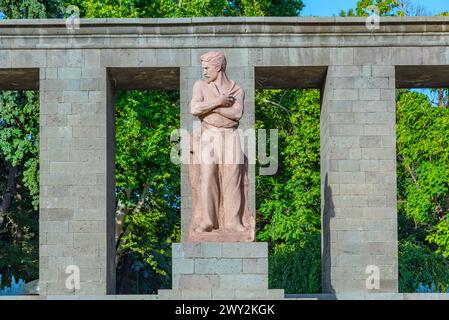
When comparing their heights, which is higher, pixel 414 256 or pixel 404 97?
pixel 404 97

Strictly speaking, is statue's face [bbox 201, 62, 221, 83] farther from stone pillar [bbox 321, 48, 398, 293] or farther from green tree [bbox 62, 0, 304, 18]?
green tree [bbox 62, 0, 304, 18]

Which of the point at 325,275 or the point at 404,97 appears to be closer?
the point at 325,275

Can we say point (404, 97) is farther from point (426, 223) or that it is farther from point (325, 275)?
point (325, 275)

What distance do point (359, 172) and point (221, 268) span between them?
32.8 ft

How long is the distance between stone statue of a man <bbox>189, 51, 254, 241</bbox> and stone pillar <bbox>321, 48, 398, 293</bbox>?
8.99 metres

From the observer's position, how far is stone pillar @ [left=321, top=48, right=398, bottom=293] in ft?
81.6

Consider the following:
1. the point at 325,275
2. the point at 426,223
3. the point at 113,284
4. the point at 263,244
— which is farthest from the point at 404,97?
the point at 263,244

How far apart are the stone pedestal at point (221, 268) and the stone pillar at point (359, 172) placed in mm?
9100

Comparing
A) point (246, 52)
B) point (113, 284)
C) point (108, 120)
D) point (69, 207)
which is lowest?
point (113, 284)

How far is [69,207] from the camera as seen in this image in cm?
2503

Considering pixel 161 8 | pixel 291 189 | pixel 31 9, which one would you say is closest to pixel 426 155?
pixel 291 189

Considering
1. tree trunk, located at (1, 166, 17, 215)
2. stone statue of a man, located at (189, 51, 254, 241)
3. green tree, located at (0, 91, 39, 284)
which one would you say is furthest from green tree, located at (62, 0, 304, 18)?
stone statue of a man, located at (189, 51, 254, 241)

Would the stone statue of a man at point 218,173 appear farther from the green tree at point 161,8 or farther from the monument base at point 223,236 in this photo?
the green tree at point 161,8

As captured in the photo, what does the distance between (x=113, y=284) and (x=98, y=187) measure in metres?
2.60
